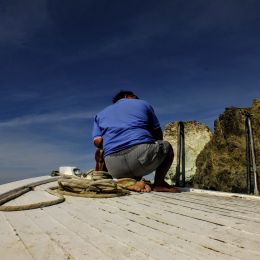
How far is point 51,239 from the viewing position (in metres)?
2.17

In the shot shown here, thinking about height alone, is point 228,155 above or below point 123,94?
above

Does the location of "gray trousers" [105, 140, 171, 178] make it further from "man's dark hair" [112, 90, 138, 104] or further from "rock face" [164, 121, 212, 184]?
"rock face" [164, 121, 212, 184]

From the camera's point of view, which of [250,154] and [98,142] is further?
[98,142]

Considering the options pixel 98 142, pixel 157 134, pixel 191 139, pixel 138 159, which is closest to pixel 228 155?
pixel 191 139

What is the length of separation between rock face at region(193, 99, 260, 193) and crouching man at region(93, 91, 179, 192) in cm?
1774

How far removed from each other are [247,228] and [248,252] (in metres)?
0.64

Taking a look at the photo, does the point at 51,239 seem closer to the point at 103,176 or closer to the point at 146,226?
the point at 146,226

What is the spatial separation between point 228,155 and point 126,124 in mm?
19556

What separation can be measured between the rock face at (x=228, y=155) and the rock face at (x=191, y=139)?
1222 millimetres

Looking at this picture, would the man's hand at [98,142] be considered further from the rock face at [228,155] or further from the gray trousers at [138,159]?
the rock face at [228,155]

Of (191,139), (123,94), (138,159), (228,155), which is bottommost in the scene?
(138,159)

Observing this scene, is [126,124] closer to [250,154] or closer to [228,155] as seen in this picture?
[250,154]

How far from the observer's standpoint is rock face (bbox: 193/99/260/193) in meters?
22.6

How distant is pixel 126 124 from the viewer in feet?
18.7
